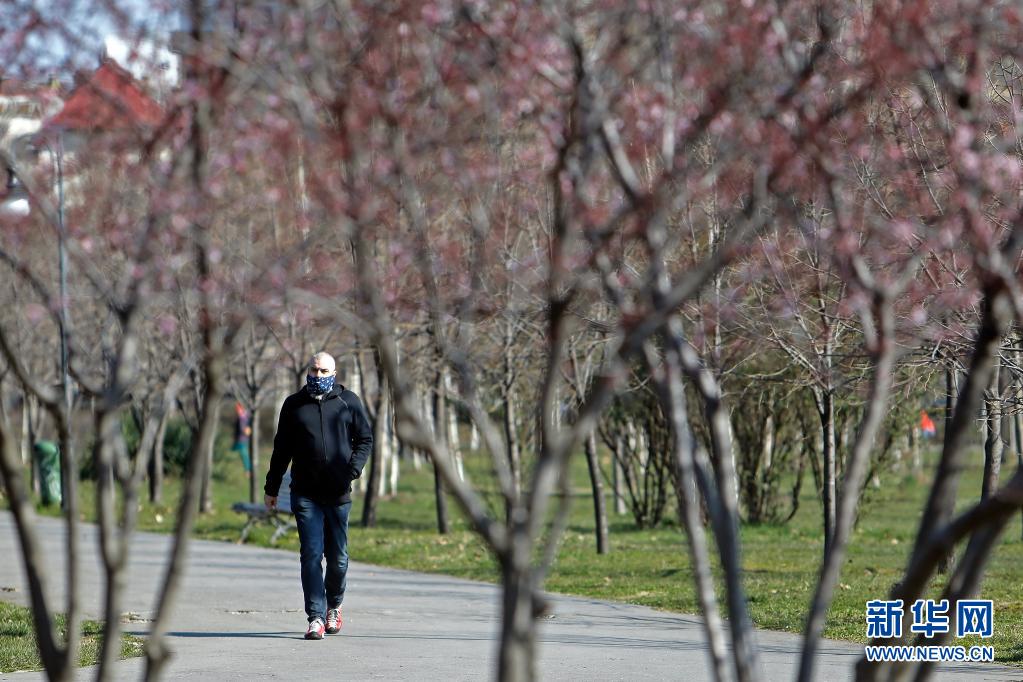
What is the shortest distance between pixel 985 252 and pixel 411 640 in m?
5.80

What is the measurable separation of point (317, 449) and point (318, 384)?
1.32ft

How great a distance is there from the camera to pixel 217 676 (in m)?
7.55

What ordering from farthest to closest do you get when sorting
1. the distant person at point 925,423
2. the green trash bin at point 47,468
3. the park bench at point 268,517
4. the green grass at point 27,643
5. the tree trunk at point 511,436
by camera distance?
the green trash bin at point 47,468 < the distant person at point 925,423 < the tree trunk at point 511,436 < the park bench at point 268,517 < the green grass at point 27,643

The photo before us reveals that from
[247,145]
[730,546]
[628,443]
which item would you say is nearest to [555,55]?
[247,145]

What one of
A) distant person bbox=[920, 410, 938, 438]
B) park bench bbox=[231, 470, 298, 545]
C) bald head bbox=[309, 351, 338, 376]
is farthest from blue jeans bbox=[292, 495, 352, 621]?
distant person bbox=[920, 410, 938, 438]

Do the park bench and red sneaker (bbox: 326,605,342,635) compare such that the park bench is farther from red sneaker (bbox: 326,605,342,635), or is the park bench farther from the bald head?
the bald head

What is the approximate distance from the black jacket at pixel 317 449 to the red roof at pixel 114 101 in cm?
400

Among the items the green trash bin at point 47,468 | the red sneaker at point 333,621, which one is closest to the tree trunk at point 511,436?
the red sneaker at point 333,621

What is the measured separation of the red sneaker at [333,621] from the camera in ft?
30.1

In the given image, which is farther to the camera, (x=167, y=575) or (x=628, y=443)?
(x=628, y=443)

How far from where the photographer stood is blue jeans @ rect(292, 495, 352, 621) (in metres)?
8.95

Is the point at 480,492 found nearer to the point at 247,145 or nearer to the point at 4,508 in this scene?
the point at 247,145

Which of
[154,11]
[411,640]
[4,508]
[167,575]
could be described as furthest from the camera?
[4,508]

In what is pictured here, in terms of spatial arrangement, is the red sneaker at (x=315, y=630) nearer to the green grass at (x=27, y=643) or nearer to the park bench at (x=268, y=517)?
the green grass at (x=27, y=643)
